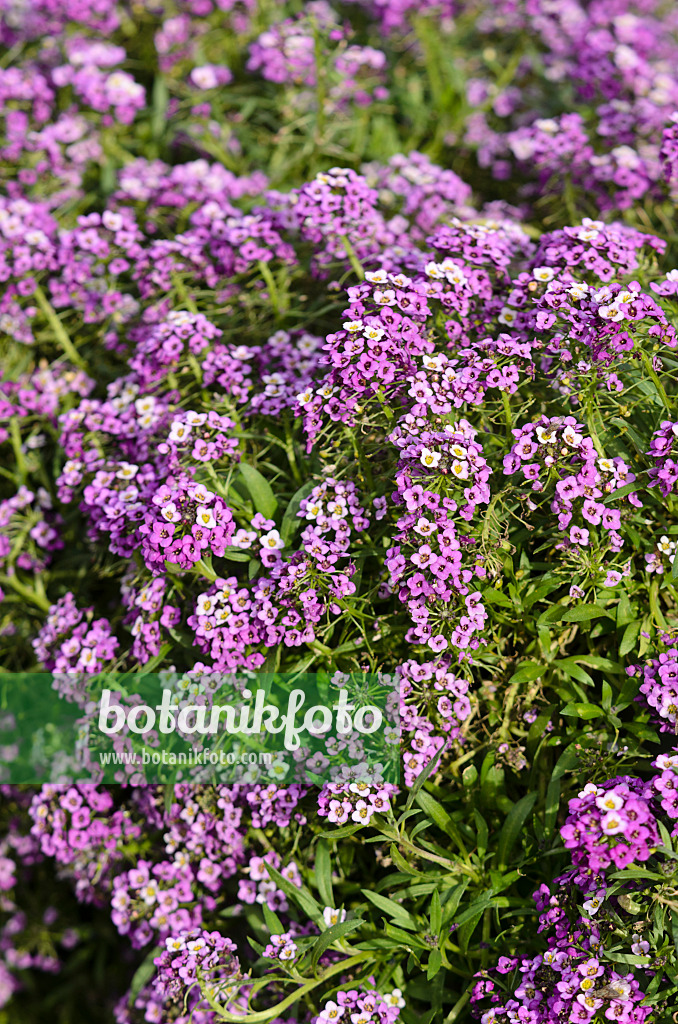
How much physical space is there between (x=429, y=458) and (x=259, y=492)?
2.16 feet

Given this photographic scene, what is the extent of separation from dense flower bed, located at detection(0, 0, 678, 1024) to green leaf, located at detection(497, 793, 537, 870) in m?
0.03

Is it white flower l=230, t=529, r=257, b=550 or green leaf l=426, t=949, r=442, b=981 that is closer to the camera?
green leaf l=426, t=949, r=442, b=981

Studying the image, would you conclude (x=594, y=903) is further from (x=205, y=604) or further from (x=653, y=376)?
(x=653, y=376)

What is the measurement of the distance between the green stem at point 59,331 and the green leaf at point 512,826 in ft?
8.19

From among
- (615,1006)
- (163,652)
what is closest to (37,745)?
(163,652)

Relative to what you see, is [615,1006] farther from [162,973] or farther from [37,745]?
[37,745]

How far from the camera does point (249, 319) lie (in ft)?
11.9

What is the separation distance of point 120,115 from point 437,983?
4184 millimetres

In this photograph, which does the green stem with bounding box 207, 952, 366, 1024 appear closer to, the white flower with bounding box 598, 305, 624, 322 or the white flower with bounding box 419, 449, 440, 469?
the white flower with bounding box 419, 449, 440, 469

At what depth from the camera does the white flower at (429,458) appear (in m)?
2.36

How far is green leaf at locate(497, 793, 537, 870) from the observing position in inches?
100

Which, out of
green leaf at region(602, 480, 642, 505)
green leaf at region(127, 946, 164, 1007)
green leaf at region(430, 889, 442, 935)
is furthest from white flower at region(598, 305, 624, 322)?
green leaf at region(127, 946, 164, 1007)

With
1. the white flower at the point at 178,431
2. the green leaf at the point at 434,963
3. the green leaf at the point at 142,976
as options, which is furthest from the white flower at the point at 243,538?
the green leaf at the point at 142,976

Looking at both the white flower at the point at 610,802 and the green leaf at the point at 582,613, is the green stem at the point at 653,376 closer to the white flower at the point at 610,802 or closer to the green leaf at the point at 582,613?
the green leaf at the point at 582,613
